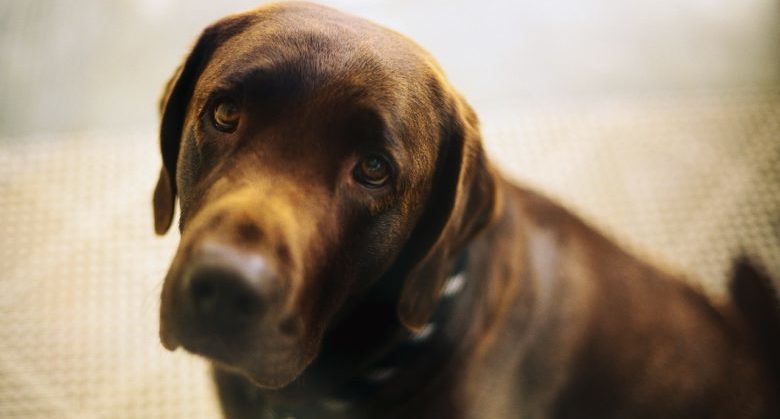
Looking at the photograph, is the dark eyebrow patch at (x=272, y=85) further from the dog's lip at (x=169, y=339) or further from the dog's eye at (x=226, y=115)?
the dog's lip at (x=169, y=339)

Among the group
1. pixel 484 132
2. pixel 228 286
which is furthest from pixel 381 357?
pixel 484 132

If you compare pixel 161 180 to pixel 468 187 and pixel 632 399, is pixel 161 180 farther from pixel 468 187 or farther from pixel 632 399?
pixel 632 399

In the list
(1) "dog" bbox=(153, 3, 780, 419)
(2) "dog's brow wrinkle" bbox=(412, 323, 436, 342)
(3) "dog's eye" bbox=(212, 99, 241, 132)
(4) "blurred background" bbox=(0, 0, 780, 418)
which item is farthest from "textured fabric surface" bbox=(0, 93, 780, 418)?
(3) "dog's eye" bbox=(212, 99, 241, 132)

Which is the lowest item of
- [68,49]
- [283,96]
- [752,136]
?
[752,136]

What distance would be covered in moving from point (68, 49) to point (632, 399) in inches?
85.8

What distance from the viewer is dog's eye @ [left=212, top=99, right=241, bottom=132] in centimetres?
106

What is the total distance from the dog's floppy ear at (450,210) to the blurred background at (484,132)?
933mm

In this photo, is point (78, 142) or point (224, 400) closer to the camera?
point (224, 400)

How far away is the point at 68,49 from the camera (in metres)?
2.41

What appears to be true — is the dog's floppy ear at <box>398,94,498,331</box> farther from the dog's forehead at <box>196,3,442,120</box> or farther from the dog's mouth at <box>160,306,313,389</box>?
the dog's mouth at <box>160,306,313,389</box>

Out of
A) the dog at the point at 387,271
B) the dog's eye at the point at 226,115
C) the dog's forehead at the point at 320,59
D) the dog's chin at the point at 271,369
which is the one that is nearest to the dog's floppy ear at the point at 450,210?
the dog at the point at 387,271

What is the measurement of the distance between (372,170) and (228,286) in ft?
1.02

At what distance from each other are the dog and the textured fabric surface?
58 centimetres

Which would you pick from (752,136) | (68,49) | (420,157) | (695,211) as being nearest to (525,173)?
(695,211)
